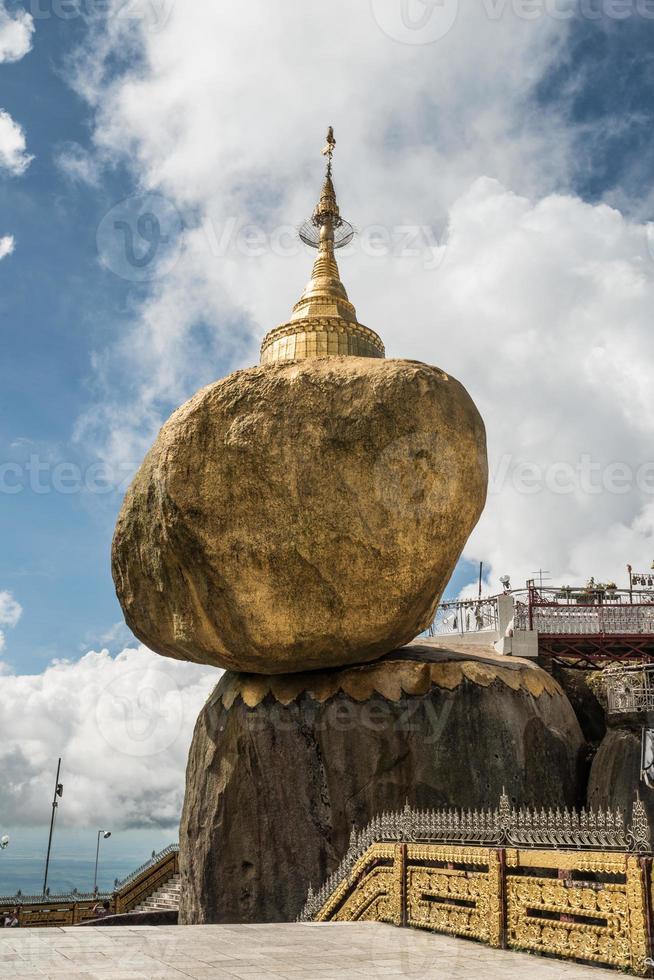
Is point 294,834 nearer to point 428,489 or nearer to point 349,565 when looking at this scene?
point 349,565

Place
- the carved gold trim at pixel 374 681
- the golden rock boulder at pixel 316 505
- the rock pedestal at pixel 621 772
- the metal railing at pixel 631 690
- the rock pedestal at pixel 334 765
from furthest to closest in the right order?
the metal railing at pixel 631 690, the carved gold trim at pixel 374 681, the rock pedestal at pixel 621 772, the rock pedestal at pixel 334 765, the golden rock boulder at pixel 316 505

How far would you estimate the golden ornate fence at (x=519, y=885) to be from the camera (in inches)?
316

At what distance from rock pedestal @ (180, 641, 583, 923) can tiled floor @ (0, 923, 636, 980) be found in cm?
761

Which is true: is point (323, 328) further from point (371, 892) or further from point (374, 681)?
point (371, 892)

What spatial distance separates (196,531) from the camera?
57.2 ft

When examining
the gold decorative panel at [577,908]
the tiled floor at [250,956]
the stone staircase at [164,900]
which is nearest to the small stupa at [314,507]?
the tiled floor at [250,956]

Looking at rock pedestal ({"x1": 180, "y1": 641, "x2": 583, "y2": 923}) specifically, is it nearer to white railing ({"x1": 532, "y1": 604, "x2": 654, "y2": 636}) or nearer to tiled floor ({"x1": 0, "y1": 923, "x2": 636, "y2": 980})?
white railing ({"x1": 532, "y1": 604, "x2": 654, "y2": 636})

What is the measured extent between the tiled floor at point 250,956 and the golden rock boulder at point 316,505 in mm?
7658

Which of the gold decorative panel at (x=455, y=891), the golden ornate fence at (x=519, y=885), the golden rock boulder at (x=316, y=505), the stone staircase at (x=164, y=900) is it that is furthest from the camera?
the stone staircase at (x=164, y=900)

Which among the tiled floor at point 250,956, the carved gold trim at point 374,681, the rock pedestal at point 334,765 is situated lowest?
the tiled floor at point 250,956

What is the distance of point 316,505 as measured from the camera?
55.2 feet

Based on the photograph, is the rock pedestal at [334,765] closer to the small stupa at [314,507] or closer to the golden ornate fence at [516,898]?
the small stupa at [314,507]

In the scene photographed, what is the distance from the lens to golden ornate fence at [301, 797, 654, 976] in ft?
26.3

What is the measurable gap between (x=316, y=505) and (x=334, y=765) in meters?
5.59
